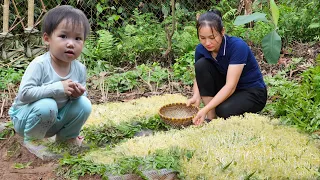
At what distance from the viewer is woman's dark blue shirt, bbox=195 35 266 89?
3371 mm

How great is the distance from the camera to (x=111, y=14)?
6848 mm

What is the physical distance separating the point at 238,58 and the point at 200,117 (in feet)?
1.82

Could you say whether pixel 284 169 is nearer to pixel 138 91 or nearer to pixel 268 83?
A: pixel 268 83

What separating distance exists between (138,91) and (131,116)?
1.13 meters

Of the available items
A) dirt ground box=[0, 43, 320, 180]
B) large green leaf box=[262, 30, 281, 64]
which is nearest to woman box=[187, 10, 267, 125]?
dirt ground box=[0, 43, 320, 180]

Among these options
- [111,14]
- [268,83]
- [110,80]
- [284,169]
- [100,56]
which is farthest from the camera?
[111,14]

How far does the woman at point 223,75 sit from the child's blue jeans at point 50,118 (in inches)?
34.8

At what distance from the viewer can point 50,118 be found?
9.04ft

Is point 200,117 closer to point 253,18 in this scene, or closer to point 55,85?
point 55,85

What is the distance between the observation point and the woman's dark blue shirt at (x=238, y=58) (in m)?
3.37

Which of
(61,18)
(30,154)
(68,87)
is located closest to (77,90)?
(68,87)

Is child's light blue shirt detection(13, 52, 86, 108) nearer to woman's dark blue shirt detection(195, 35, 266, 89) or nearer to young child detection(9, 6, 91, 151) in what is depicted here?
young child detection(9, 6, 91, 151)

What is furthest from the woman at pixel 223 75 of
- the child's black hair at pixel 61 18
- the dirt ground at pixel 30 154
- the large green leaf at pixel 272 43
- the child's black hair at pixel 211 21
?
the large green leaf at pixel 272 43

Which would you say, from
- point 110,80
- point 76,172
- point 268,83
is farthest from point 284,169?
point 110,80
